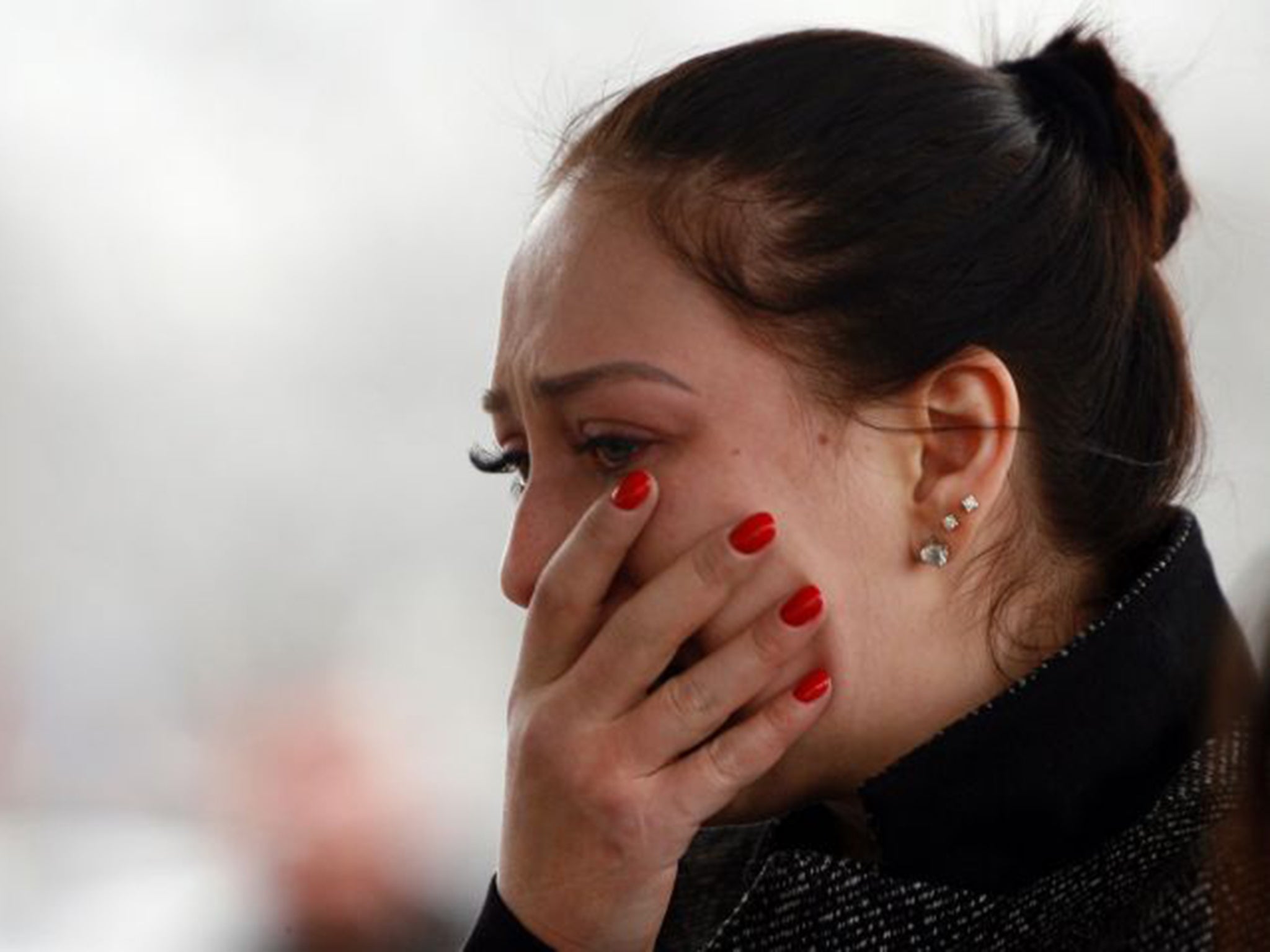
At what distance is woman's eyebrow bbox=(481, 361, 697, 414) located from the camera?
48.4 inches

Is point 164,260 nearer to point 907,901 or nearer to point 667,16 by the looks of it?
point 667,16

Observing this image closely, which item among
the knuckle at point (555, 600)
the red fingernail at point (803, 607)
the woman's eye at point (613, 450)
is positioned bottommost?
the red fingernail at point (803, 607)

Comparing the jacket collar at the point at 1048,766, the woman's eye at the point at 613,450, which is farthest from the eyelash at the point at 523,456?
the jacket collar at the point at 1048,766

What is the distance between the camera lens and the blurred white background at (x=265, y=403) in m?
2.38

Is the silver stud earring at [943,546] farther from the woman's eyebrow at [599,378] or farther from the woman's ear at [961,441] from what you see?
the woman's eyebrow at [599,378]

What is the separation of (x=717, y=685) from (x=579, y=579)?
0.35 feet

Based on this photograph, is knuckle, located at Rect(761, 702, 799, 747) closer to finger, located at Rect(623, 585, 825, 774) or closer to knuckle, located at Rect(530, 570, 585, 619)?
finger, located at Rect(623, 585, 825, 774)

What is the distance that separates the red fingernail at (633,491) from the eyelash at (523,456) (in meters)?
0.03

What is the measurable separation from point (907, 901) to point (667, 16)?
1495 millimetres

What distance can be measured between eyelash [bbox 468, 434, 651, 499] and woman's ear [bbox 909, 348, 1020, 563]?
0.53ft

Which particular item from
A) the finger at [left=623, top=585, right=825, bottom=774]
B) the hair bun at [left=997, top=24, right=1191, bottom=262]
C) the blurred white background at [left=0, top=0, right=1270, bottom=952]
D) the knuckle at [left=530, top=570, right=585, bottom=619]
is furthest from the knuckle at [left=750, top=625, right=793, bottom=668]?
the blurred white background at [left=0, top=0, right=1270, bottom=952]

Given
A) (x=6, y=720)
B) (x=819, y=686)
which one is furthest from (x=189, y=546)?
(x=819, y=686)

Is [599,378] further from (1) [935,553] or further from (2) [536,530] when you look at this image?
(1) [935,553]

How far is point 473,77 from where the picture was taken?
8.02ft
